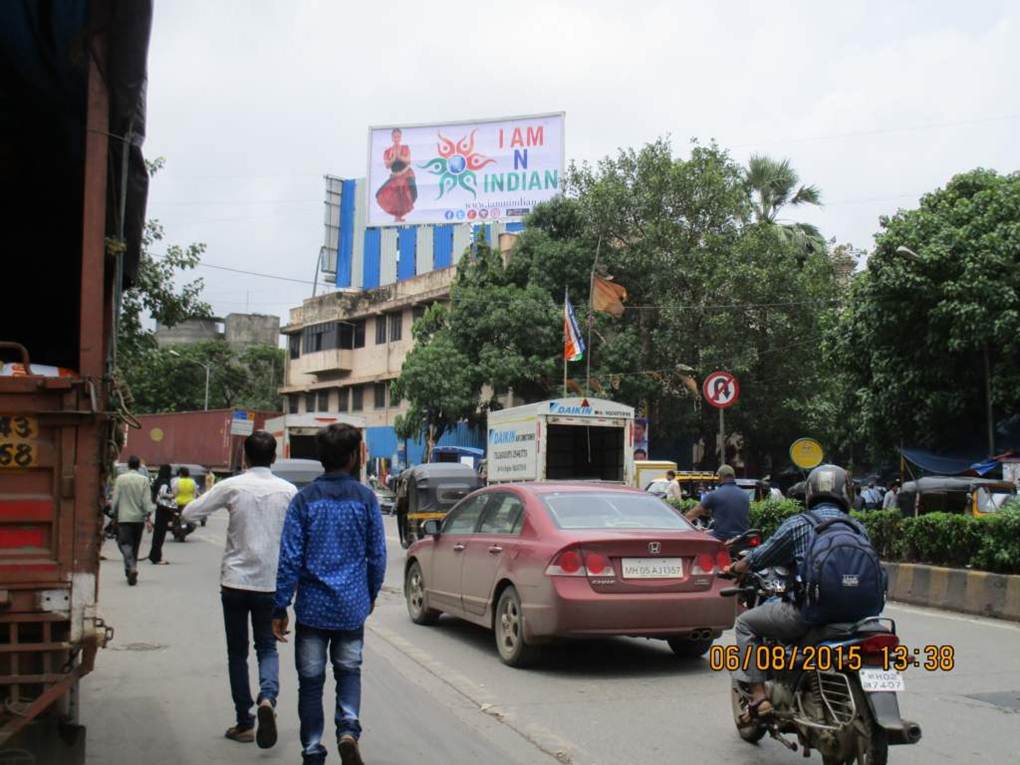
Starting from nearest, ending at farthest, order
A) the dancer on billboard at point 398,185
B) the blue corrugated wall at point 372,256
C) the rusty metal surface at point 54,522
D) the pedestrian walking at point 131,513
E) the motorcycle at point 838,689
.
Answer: the rusty metal surface at point 54,522
the motorcycle at point 838,689
the pedestrian walking at point 131,513
the dancer on billboard at point 398,185
the blue corrugated wall at point 372,256

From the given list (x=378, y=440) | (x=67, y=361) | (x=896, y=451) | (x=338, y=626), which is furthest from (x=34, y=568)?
(x=378, y=440)

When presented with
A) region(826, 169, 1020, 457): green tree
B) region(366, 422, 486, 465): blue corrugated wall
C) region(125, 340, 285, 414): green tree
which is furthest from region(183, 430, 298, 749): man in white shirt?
region(125, 340, 285, 414): green tree

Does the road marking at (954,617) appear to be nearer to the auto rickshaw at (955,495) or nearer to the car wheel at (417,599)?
the auto rickshaw at (955,495)

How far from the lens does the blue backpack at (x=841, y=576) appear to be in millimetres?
5023

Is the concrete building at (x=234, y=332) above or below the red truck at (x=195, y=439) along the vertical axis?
above

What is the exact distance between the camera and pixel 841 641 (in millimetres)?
5113

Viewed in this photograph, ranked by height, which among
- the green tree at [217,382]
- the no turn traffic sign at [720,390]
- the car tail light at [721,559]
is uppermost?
the green tree at [217,382]

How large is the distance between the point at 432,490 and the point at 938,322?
12442 millimetres

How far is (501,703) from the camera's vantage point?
24.2ft

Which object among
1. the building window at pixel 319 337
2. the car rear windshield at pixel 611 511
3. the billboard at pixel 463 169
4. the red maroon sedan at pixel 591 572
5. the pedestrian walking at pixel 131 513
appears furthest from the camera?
the building window at pixel 319 337

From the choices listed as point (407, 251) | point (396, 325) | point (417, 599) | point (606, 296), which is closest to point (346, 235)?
point (407, 251)

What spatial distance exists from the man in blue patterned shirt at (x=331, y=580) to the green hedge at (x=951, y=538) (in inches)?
363

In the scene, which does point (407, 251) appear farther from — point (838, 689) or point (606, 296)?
point (838, 689)

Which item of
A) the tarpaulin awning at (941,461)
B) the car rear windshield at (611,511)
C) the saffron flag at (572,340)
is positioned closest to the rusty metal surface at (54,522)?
the car rear windshield at (611,511)
